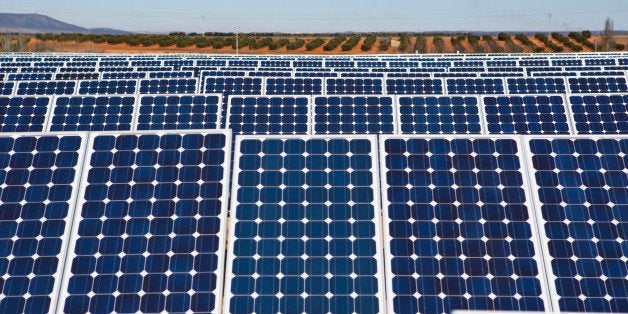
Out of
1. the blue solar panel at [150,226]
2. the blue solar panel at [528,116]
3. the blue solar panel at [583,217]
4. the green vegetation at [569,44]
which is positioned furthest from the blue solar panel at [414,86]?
the green vegetation at [569,44]

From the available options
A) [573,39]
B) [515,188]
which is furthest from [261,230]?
[573,39]

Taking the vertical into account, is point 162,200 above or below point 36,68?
below

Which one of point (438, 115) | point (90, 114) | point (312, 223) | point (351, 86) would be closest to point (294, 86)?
point (351, 86)

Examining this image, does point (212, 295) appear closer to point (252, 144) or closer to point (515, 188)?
point (252, 144)

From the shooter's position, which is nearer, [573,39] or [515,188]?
[515,188]

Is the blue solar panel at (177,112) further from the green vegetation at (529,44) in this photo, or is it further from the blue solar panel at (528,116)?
the green vegetation at (529,44)

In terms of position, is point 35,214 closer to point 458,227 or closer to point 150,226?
point 150,226
